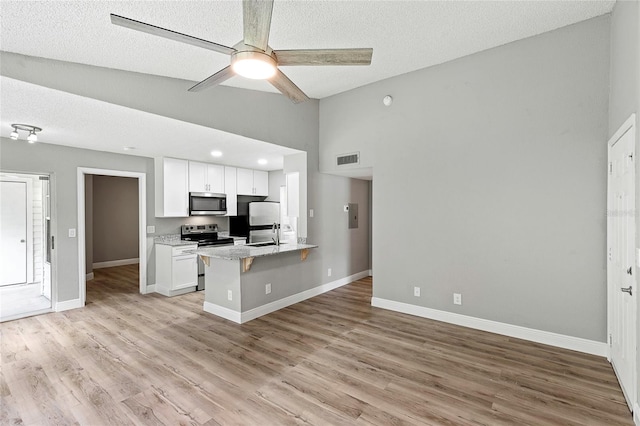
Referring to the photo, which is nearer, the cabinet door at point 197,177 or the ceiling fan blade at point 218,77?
the ceiling fan blade at point 218,77

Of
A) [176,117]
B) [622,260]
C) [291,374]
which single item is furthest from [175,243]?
[622,260]

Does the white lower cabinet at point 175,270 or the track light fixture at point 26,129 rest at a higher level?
the track light fixture at point 26,129

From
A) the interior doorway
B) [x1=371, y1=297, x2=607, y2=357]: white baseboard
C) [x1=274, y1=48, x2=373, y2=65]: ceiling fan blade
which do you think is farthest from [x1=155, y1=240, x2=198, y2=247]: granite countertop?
[x1=274, y1=48, x2=373, y2=65]: ceiling fan blade

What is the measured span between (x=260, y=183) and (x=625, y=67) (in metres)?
5.84

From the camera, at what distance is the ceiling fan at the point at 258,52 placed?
1655 millimetres

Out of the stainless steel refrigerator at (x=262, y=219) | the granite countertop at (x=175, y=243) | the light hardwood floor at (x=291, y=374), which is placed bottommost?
the light hardwood floor at (x=291, y=374)

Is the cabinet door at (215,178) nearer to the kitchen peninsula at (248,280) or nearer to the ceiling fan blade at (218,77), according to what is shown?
the kitchen peninsula at (248,280)

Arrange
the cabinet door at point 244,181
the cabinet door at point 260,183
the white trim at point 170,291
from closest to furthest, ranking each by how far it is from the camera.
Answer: the white trim at point 170,291 < the cabinet door at point 244,181 < the cabinet door at point 260,183

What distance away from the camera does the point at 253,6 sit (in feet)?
5.41

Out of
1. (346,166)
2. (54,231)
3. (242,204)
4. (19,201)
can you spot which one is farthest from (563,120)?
(19,201)

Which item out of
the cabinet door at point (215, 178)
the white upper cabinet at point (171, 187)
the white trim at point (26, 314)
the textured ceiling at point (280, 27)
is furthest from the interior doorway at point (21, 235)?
the textured ceiling at point (280, 27)

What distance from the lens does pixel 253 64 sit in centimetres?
191

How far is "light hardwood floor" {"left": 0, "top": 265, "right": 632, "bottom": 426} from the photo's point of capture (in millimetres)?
2203

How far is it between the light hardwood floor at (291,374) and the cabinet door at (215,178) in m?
2.68
